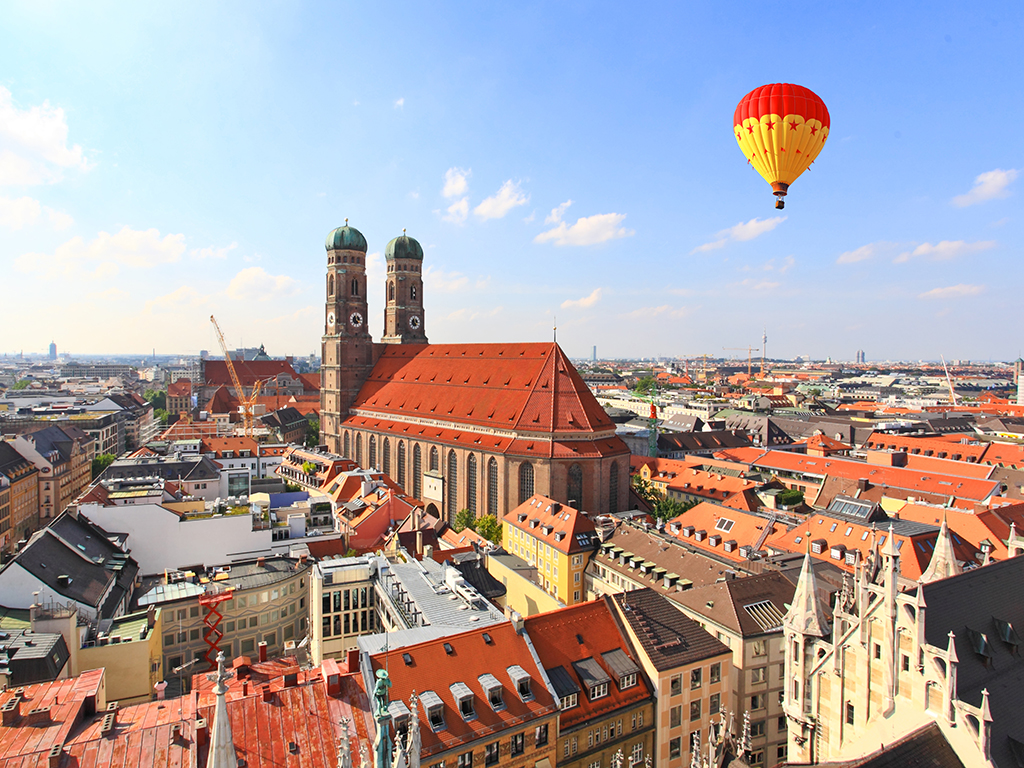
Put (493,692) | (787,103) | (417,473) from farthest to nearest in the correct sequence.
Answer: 1. (417,473)
2. (787,103)
3. (493,692)

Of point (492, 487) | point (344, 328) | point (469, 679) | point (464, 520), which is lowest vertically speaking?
point (464, 520)

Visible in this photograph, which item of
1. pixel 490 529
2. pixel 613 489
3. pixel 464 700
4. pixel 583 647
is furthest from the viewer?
pixel 613 489

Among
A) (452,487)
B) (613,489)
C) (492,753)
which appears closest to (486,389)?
(452,487)

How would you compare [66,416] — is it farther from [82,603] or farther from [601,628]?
[601,628]

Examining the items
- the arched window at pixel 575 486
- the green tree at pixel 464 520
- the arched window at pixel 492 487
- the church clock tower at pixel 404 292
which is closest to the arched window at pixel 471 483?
the green tree at pixel 464 520

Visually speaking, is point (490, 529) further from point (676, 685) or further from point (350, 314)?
point (350, 314)

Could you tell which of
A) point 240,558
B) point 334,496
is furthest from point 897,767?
point 334,496
